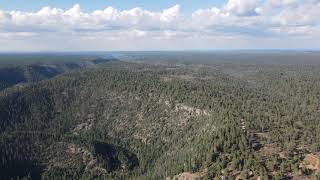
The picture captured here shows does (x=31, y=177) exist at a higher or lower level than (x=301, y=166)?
lower

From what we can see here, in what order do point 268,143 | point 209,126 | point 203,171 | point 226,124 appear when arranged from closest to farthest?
point 203,171 → point 268,143 → point 226,124 → point 209,126

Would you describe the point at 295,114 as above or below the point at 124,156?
above

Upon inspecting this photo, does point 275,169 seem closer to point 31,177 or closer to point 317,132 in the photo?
point 317,132

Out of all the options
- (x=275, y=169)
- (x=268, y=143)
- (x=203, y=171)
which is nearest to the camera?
(x=275, y=169)

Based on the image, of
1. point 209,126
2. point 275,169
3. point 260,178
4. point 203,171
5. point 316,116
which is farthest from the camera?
point 316,116

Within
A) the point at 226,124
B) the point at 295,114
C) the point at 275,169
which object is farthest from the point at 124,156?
the point at 275,169

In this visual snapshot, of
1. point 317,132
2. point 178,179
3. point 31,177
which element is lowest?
point 31,177

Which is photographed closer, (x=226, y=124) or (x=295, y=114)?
(x=226, y=124)

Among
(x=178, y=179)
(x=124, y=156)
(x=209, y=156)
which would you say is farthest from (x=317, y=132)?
(x=124, y=156)

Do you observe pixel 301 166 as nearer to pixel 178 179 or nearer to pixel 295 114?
pixel 178 179
